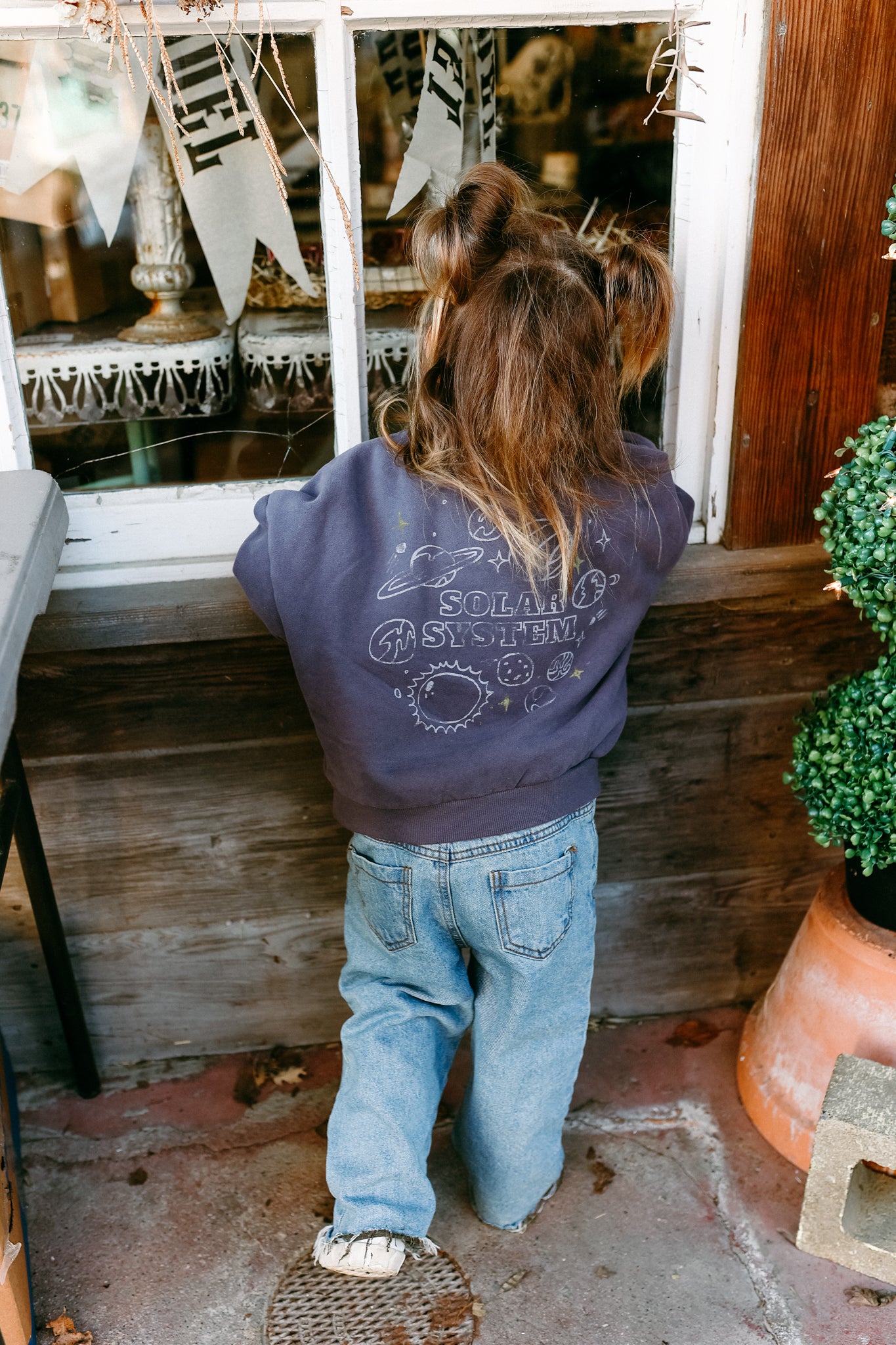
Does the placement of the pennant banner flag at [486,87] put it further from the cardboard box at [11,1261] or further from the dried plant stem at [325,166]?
the cardboard box at [11,1261]

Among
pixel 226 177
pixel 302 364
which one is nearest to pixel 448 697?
pixel 302 364

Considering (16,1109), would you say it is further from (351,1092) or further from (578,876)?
(578,876)

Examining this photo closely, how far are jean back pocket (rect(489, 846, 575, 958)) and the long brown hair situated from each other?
47 cm

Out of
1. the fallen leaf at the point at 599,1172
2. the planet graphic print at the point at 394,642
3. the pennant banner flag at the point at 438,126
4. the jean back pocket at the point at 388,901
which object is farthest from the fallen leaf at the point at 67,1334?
the pennant banner flag at the point at 438,126

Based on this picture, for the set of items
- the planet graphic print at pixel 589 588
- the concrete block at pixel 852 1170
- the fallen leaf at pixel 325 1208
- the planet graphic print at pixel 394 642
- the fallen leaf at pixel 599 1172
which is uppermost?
the planet graphic print at pixel 589 588

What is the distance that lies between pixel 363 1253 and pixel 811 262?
1.79m

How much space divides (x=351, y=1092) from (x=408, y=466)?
101 cm

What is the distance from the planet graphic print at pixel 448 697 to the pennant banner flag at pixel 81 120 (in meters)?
1.01

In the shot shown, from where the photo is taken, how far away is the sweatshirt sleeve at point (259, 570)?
156 cm

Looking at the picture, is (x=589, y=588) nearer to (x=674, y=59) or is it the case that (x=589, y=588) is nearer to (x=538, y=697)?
(x=538, y=697)

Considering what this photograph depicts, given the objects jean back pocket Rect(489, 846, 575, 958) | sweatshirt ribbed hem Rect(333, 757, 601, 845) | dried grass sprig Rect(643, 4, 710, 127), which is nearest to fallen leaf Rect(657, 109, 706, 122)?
dried grass sprig Rect(643, 4, 710, 127)

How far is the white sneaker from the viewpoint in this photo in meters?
1.68

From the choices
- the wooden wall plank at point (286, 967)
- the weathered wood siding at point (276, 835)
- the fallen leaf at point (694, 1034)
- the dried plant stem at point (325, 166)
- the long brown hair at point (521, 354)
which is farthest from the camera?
the fallen leaf at point (694, 1034)

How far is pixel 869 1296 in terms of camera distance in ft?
6.01
